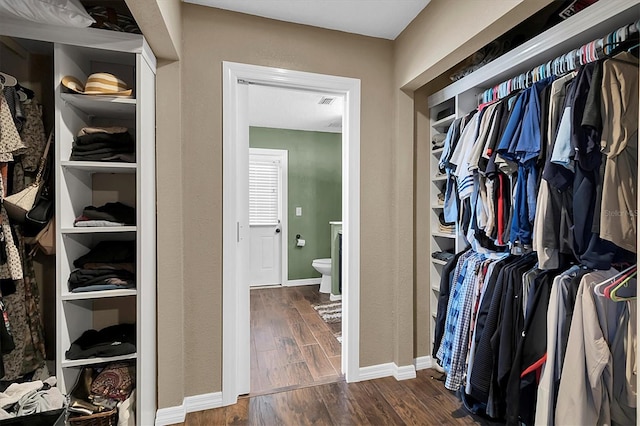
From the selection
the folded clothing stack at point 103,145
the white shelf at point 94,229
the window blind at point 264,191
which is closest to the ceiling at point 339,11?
the folded clothing stack at point 103,145

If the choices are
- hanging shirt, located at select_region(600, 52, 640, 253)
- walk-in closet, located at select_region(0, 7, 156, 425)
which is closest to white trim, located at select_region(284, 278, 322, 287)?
walk-in closet, located at select_region(0, 7, 156, 425)


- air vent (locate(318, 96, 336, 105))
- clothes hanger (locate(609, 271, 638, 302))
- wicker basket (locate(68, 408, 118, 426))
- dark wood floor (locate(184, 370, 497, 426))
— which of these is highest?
air vent (locate(318, 96, 336, 105))

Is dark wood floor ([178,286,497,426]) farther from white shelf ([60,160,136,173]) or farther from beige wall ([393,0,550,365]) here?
white shelf ([60,160,136,173])

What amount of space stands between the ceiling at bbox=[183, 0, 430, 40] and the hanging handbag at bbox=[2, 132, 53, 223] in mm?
1222

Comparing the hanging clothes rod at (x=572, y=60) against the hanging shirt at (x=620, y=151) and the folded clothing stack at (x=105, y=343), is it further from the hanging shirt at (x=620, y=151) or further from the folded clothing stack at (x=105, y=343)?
the folded clothing stack at (x=105, y=343)

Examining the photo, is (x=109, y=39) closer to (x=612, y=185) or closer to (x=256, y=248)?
(x=612, y=185)

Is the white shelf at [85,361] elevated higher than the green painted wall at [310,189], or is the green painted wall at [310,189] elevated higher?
the green painted wall at [310,189]

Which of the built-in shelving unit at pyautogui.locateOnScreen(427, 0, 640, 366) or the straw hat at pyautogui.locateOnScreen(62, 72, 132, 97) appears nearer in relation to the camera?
the built-in shelving unit at pyautogui.locateOnScreen(427, 0, 640, 366)

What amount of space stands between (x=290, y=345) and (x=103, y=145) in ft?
6.90

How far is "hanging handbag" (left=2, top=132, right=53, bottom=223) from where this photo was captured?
144 cm

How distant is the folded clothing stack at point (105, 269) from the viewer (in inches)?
61.2

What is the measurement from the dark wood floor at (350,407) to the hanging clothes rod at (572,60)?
1869 millimetres

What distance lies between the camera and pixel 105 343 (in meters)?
1.64

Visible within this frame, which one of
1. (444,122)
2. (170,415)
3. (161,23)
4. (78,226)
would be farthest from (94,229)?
(444,122)
